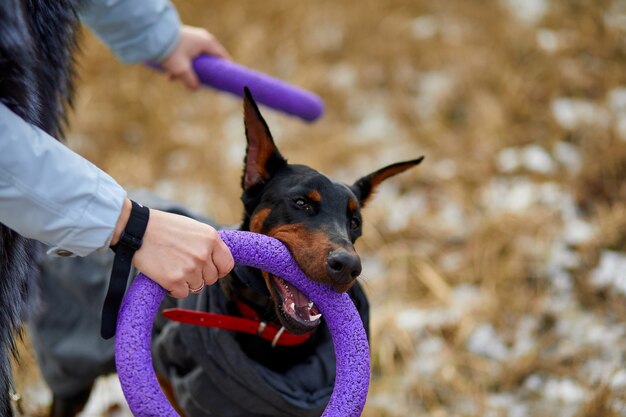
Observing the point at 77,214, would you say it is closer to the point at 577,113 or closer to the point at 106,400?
the point at 106,400

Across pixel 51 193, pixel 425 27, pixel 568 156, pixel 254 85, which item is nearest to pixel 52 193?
pixel 51 193

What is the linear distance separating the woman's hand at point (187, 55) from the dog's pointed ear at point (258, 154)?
1.47ft

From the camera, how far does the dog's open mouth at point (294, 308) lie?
1.80 metres

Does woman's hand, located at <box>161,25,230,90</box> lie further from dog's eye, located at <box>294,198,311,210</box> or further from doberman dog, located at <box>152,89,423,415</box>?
dog's eye, located at <box>294,198,311,210</box>

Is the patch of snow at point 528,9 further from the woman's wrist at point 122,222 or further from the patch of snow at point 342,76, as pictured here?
the woman's wrist at point 122,222

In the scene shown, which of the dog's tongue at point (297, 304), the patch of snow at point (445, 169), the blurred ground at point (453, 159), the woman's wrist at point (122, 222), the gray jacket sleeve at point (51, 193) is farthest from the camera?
the patch of snow at point (445, 169)

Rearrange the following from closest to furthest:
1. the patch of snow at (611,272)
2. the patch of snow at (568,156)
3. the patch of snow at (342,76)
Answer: the patch of snow at (611,272) < the patch of snow at (568,156) < the patch of snow at (342,76)

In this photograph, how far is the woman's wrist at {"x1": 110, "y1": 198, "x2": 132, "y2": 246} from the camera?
1433mm

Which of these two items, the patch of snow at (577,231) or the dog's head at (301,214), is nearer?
the dog's head at (301,214)

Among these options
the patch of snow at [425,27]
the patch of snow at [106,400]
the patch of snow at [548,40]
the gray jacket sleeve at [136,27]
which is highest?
the patch of snow at [548,40]

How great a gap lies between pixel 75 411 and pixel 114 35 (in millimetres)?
1442

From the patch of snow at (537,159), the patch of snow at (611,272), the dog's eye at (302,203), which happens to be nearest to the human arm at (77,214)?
the dog's eye at (302,203)

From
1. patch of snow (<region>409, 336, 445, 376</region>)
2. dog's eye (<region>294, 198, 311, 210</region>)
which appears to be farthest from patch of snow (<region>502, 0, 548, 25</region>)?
dog's eye (<region>294, 198, 311, 210</region>)

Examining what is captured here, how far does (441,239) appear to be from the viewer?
13.0ft
